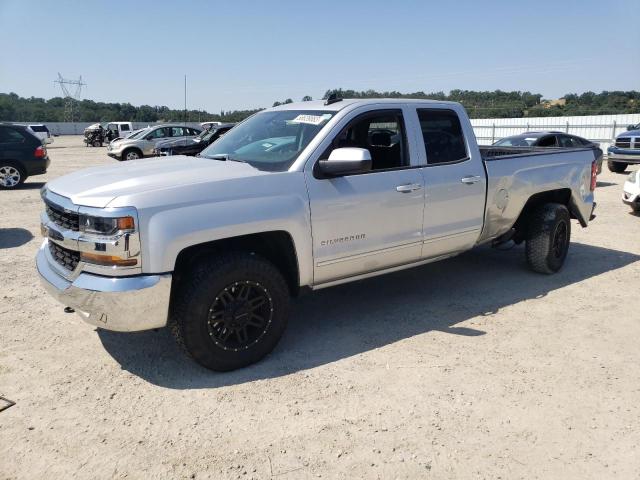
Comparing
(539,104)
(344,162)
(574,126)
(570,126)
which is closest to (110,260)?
(344,162)

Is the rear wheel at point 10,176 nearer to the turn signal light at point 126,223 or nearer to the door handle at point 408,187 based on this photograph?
the turn signal light at point 126,223

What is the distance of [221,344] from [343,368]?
896 mm

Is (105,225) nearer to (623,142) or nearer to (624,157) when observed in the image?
(624,157)

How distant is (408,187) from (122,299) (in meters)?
2.42

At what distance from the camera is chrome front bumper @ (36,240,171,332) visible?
130 inches

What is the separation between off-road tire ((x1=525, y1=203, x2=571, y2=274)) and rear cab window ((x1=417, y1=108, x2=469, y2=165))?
1.52m

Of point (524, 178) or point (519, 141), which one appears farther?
point (519, 141)

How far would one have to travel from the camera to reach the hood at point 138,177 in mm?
3428

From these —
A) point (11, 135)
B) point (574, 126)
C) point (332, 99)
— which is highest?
point (574, 126)

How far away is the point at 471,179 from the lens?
16.3 feet

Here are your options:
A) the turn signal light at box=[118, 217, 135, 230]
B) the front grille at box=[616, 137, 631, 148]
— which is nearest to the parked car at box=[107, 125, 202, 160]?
the front grille at box=[616, 137, 631, 148]

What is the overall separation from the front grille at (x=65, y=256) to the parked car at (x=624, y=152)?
55.5 feet

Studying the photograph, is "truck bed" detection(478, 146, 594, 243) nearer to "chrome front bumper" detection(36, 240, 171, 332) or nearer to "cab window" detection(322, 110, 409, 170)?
"cab window" detection(322, 110, 409, 170)

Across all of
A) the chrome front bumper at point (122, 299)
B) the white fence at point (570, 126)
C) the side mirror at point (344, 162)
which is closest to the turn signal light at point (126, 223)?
the chrome front bumper at point (122, 299)
